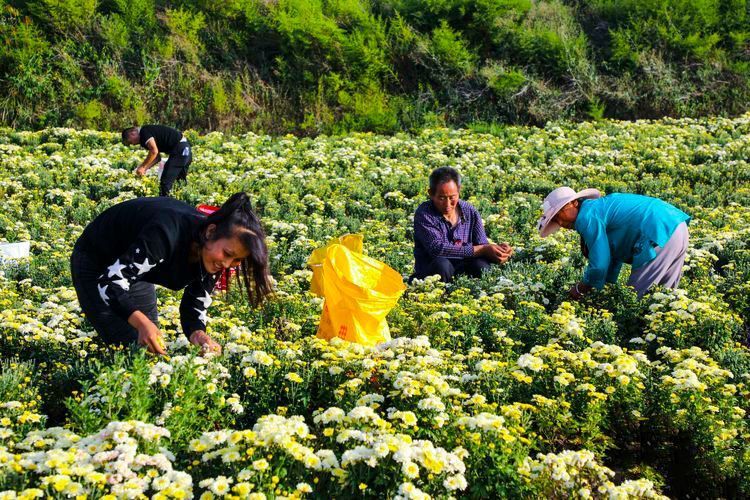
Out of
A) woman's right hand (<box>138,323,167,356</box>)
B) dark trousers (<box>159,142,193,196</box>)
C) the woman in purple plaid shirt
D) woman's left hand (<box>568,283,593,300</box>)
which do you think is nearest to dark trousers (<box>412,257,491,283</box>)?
the woman in purple plaid shirt

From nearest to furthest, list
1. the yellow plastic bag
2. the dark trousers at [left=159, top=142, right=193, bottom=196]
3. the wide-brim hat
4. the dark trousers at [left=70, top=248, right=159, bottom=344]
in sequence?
the dark trousers at [left=70, top=248, right=159, bottom=344], the yellow plastic bag, the wide-brim hat, the dark trousers at [left=159, top=142, right=193, bottom=196]

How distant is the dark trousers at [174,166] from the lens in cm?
1085

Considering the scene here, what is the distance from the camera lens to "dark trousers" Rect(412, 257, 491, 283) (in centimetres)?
696

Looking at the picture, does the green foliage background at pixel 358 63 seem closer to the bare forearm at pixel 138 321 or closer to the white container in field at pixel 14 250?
the white container in field at pixel 14 250

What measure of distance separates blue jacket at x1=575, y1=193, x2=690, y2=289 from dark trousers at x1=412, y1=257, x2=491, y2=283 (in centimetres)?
136

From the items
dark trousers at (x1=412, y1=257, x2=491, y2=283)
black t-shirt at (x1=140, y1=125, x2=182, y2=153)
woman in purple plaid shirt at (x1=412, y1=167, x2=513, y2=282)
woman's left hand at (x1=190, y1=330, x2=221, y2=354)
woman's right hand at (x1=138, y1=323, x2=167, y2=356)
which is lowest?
dark trousers at (x1=412, y1=257, x2=491, y2=283)

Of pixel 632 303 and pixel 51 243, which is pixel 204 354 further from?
pixel 51 243

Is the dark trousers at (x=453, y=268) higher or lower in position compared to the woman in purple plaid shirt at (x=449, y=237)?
lower

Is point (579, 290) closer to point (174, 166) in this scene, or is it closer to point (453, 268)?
point (453, 268)

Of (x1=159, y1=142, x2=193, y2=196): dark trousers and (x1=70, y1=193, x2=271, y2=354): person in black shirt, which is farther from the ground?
(x1=70, y1=193, x2=271, y2=354): person in black shirt

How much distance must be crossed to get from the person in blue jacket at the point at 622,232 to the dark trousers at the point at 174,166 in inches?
253

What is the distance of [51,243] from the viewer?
8602mm

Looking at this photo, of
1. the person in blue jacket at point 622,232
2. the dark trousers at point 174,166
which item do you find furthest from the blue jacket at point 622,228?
the dark trousers at point 174,166

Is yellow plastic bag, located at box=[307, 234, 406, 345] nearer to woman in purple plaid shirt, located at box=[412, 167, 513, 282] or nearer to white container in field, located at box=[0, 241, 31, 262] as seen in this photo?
woman in purple plaid shirt, located at box=[412, 167, 513, 282]
